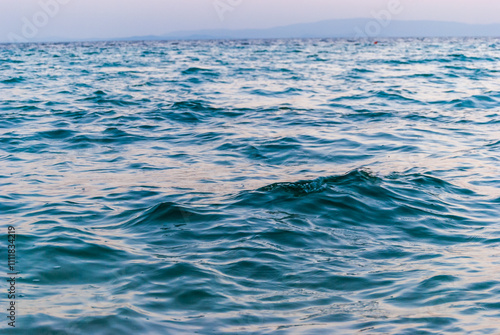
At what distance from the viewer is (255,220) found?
25.2 ft

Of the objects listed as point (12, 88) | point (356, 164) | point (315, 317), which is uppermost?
point (12, 88)

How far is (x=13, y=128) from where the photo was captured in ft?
48.8

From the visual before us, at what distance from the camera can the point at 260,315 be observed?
16.7 feet

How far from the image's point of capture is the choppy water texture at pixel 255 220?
5.16 m

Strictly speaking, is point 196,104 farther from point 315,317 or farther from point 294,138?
point 315,317

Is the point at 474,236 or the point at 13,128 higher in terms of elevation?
the point at 13,128

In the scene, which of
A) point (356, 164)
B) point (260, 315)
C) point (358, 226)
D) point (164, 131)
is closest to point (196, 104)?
point (164, 131)

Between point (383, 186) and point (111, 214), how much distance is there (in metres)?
4.44

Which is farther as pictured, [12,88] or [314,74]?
[314,74]

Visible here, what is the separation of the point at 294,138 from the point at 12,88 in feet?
52.6

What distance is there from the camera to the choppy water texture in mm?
5160

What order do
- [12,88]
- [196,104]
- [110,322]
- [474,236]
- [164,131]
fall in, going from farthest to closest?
[12,88] < [196,104] < [164,131] < [474,236] < [110,322]

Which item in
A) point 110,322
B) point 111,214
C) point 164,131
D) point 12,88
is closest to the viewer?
point 110,322

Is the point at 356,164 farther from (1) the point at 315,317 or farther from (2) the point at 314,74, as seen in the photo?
(2) the point at 314,74
